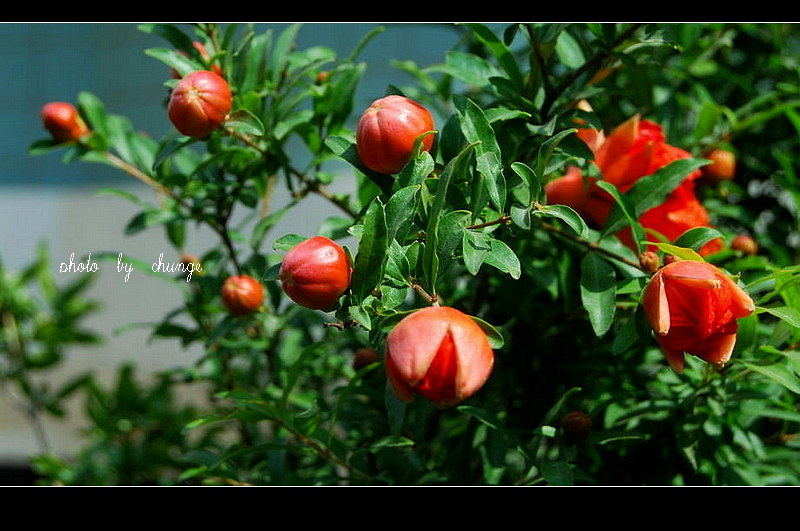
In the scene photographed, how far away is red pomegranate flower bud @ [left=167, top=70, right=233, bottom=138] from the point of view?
577 mm

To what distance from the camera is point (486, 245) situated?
1.59ft

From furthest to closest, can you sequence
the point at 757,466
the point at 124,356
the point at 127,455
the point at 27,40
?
the point at 124,356
the point at 27,40
the point at 127,455
the point at 757,466

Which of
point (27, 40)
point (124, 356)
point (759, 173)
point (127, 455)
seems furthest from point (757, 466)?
point (27, 40)

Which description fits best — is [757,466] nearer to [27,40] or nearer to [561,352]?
[561,352]

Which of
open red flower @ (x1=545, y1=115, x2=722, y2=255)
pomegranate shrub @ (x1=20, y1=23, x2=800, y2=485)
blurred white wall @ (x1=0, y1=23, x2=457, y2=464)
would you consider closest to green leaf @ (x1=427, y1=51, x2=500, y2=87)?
pomegranate shrub @ (x1=20, y1=23, x2=800, y2=485)

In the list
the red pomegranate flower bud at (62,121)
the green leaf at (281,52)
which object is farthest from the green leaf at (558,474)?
the red pomegranate flower bud at (62,121)

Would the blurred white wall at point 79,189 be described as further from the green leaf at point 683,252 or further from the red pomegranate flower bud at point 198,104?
the green leaf at point 683,252

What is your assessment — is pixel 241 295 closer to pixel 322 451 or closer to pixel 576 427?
pixel 322 451

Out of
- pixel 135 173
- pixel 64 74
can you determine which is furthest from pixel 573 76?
pixel 64 74

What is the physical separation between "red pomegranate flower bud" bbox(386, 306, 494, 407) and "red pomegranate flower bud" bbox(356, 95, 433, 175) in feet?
0.44

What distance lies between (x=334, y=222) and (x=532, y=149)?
184 mm

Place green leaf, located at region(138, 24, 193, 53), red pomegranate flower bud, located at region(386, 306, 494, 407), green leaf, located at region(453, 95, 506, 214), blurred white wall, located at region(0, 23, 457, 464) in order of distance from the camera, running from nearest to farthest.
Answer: red pomegranate flower bud, located at region(386, 306, 494, 407), green leaf, located at region(453, 95, 506, 214), green leaf, located at region(138, 24, 193, 53), blurred white wall, located at region(0, 23, 457, 464)

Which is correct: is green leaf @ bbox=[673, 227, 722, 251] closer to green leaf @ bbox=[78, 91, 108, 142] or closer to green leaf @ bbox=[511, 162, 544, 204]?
green leaf @ bbox=[511, 162, 544, 204]

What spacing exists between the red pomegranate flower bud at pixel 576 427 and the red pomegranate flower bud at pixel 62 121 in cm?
60
